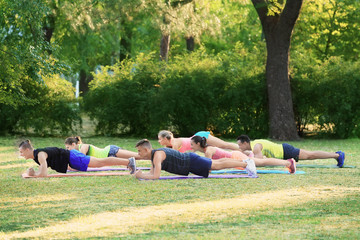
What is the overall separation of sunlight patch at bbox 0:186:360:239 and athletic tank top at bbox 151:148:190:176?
6.09 ft

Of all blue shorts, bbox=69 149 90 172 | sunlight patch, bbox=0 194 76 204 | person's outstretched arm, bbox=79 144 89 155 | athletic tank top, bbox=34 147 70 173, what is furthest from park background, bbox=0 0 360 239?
person's outstretched arm, bbox=79 144 89 155

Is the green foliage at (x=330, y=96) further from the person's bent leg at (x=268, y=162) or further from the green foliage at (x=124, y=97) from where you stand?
the person's bent leg at (x=268, y=162)

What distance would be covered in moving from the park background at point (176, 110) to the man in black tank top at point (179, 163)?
433 millimetres

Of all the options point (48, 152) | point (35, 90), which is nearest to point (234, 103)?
point (35, 90)

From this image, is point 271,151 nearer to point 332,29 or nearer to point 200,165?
point 200,165

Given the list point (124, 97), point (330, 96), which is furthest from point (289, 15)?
point (124, 97)

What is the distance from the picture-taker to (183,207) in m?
7.54

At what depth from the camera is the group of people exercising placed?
1013 centimetres

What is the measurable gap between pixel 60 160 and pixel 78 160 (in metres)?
0.45

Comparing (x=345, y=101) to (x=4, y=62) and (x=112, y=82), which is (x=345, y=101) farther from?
(x=4, y=62)

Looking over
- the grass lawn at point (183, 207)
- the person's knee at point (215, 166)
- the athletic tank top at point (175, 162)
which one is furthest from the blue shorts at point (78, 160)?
the person's knee at point (215, 166)

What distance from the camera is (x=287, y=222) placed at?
660 cm

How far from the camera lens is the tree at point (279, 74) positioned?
20297mm

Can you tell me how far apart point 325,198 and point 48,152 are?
15.5 feet
